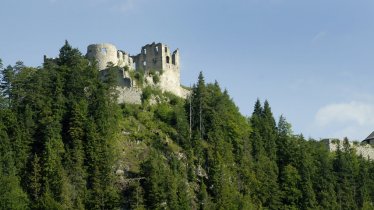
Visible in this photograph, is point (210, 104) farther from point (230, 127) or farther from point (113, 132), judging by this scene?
point (113, 132)

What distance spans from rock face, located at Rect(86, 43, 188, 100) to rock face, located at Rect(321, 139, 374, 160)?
86.3 feet

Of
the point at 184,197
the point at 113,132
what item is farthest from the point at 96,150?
the point at 184,197

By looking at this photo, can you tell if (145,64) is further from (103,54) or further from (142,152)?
(142,152)


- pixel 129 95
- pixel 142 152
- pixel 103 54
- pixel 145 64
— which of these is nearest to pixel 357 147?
pixel 145 64

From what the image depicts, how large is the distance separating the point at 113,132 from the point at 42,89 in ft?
26.4

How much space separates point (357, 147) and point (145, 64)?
118 ft

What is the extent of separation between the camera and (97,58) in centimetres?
8700

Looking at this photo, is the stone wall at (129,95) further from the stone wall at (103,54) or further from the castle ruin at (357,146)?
the castle ruin at (357,146)

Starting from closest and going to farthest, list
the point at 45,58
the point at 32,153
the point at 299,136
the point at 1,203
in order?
the point at 1,203 < the point at 32,153 < the point at 45,58 < the point at 299,136

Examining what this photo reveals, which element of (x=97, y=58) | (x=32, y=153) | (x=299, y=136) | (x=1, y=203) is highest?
(x=97, y=58)

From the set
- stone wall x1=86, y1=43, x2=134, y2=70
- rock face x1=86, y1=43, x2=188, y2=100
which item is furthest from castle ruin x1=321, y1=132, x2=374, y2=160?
stone wall x1=86, y1=43, x2=134, y2=70

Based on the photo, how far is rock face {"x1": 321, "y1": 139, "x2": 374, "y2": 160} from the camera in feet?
358

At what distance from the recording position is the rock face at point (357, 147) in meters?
109

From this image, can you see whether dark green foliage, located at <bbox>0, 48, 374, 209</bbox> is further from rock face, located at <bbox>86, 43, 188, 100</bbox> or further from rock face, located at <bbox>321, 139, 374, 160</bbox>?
rock face, located at <bbox>321, 139, 374, 160</bbox>
